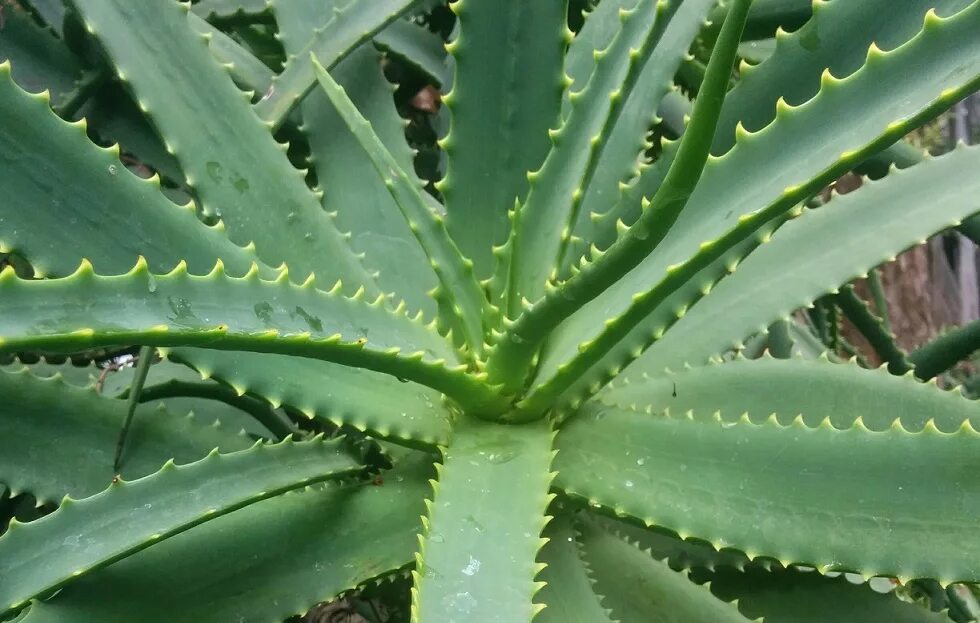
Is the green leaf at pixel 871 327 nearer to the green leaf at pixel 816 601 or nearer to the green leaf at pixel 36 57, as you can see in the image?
the green leaf at pixel 816 601

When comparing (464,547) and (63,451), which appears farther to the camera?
(63,451)

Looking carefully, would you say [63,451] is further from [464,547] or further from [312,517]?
[464,547]

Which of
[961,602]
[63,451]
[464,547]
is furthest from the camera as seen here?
[961,602]

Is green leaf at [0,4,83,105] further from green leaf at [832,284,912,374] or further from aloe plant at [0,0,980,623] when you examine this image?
green leaf at [832,284,912,374]

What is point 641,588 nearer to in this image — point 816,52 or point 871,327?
point 816,52

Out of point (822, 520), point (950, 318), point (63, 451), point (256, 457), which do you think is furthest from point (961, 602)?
point (950, 318)

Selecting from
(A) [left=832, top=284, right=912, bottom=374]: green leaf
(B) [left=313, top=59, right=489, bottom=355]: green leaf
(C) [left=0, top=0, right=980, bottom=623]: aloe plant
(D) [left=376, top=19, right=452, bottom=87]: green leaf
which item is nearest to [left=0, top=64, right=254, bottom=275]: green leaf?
(C) [left=0, top=0, right=980, bottom=623]: aloe plant

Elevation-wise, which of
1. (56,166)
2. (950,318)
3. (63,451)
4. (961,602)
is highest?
(950,318)

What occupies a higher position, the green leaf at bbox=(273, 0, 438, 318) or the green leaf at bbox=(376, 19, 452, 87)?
the green leaf at bbox=(376, 19, 452, 87)

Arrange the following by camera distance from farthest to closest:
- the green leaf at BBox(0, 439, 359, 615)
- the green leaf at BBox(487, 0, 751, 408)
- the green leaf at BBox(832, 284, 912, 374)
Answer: the green leaf at BBox(832, 284, 912, 374), the green leaf at BBox(0, 439, 359, 615), the green leaf at BBox(487, 0, 751, 408)
